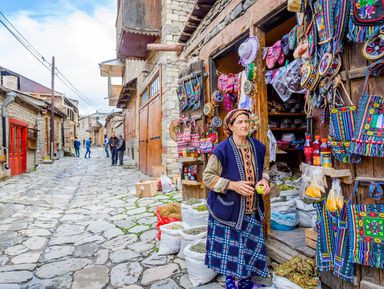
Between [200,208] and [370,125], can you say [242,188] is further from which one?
[200,208]

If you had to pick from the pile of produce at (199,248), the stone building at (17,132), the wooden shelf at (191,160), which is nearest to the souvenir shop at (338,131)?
the pile of produce at (199,248)

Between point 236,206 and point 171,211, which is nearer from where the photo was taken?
point 236,206

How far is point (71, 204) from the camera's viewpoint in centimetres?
645

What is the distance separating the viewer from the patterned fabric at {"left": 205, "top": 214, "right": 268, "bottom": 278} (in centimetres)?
230

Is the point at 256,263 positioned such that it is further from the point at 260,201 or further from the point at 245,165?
the point at 245,165

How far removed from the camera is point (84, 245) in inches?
151

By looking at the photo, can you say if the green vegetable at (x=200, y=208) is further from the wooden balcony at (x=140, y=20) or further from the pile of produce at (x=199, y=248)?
the wooden balcony at (x=140, y=20)

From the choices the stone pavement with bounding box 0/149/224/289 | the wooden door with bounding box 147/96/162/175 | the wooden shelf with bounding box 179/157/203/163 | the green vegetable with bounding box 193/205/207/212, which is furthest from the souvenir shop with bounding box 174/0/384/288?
the wooden door with bounding box 147/96/162/175

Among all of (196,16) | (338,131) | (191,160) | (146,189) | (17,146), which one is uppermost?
(196,16)

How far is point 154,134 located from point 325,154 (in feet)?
25.9

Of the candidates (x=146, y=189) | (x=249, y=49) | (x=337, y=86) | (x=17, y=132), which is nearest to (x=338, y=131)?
(x=337, y=86)

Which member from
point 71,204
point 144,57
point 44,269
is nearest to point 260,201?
point 44,269

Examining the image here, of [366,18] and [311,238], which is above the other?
[366,18]

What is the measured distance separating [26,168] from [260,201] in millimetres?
13721
